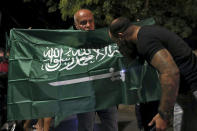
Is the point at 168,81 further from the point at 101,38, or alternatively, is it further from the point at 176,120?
the point at 101,38

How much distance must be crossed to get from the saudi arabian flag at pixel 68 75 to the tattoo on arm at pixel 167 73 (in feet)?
5.31

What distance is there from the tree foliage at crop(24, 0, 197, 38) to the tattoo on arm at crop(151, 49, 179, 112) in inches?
170

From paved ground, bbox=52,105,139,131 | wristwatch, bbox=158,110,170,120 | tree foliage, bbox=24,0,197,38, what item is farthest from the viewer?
tree foliage, bbox=24,0,197,38

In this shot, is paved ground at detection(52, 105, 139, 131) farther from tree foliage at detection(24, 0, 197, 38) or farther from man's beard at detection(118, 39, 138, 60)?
man's beard at detection(118, 39, 138, 60)

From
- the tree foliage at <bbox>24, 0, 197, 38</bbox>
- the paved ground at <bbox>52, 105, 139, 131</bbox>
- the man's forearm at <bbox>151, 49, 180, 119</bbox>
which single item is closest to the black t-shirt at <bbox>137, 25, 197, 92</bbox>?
the man's forearm at <bbox>151, 49, 180, 119</bbox>

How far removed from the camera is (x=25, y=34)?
14.4 feet

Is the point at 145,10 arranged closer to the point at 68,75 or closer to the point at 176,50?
the point at 68,75

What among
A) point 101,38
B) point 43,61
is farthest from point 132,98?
point 43,61

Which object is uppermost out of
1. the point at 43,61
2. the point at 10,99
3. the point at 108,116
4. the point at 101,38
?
the point at 101,38

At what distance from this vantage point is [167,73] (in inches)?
104

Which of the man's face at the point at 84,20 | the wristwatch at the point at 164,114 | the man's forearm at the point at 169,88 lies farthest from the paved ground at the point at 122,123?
the man's forearm at the point at 169,88

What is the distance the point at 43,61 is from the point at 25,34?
41 centimetres

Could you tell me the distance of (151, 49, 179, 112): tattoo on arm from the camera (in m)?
2.65

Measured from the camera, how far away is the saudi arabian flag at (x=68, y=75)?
4.34 meters
